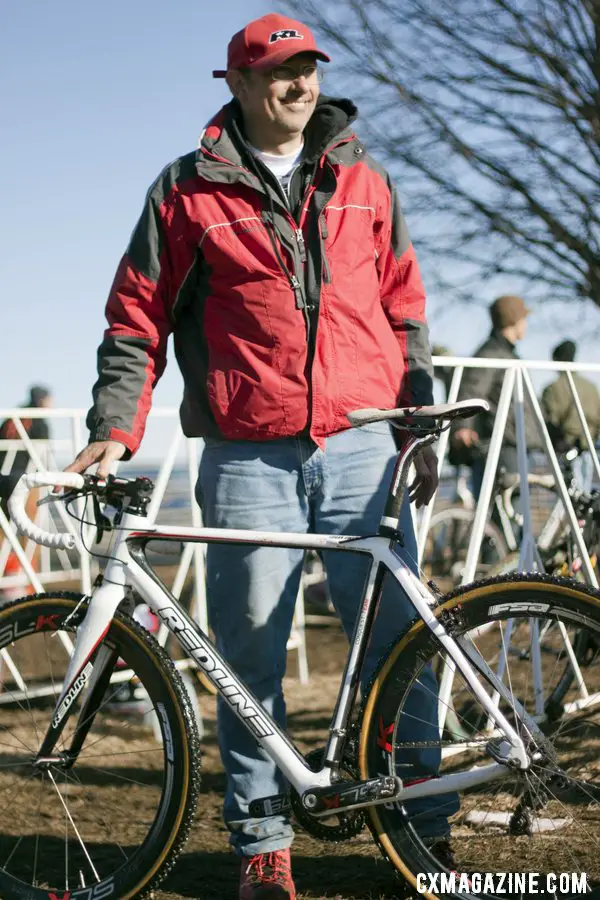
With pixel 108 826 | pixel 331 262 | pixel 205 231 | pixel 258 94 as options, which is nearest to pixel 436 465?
pixel 331 262

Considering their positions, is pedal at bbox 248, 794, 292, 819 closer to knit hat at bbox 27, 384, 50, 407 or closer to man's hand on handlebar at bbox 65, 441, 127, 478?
man's hand on handlebar at bbox 65, 441, 127, 478

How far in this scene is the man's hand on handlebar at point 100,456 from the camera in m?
2.77

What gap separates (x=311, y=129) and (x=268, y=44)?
0.27m

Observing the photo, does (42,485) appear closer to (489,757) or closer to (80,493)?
(80,493)

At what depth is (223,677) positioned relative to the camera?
8.91 feet

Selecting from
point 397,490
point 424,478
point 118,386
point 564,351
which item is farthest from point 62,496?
Answer: point 564,351

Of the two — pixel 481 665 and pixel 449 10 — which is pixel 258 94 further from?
pixel 449 10

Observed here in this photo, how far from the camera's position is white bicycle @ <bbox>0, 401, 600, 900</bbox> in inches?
99.3

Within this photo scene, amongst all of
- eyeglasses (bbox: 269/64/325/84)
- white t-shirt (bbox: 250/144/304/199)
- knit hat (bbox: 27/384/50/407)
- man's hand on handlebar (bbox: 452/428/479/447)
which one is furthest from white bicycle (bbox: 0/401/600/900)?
knit hat (bbox: 27/384/50/407)

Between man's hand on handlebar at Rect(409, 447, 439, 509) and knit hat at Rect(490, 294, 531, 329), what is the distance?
389 centimetres

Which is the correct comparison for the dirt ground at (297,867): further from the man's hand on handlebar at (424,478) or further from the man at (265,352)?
the man's hand on handlebar at (424,478)

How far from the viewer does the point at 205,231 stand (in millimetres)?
2777

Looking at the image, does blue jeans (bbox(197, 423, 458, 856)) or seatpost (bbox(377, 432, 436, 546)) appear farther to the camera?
blue jeans (bbox(197, 423, 458, 856))

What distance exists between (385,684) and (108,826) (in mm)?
1233
